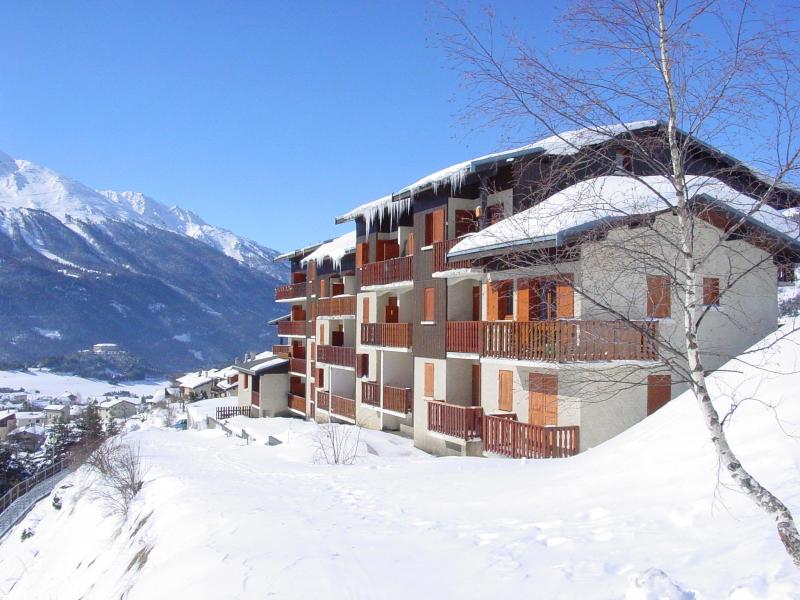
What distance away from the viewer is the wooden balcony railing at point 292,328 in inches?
1713

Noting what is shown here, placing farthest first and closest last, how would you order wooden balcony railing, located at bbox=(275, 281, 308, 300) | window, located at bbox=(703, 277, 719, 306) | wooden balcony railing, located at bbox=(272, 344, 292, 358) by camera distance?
wooden balcony railing, located at bbox=(272, 344, 292, 358) < wooden balcony railing, located at bbox=(275, 281, 308, 300) < window, located at bbox=(703, 277, 719, 306)

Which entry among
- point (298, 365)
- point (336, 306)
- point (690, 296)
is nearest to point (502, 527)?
point (690, 296)

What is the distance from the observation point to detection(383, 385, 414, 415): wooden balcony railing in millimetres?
25594

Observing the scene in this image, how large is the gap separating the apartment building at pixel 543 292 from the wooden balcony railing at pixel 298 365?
8.64 m

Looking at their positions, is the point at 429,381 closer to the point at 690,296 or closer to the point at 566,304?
the point at 566,304

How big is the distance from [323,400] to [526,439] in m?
20.9

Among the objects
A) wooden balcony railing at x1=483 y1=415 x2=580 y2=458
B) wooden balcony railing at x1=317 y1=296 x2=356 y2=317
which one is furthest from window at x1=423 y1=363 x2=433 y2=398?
wooden balcony railing at x1=317 y1=296 x2=356 y2=317

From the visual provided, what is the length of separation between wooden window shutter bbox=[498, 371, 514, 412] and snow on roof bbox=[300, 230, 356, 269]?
54.4 feet

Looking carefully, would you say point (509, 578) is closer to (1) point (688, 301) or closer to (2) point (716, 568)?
(2) point (716, 568)

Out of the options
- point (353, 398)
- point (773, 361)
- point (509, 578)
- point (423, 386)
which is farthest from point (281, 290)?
point (509, 578)

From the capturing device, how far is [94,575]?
16.1m

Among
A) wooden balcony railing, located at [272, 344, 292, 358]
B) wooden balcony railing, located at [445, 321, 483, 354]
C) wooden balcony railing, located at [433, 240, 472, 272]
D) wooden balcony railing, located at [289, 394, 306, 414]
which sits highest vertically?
wooden balcony railing, located at [433, 240, 472, 272]

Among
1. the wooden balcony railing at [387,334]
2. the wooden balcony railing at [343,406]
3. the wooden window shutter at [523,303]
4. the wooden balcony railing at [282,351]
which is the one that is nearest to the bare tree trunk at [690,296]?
the wooden window shutter at [523,303]

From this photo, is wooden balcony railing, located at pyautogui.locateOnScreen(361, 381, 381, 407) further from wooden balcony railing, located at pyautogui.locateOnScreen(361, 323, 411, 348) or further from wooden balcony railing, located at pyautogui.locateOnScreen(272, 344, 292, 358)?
wooden balcony railing, located at pyautogui.locateOnScreen(272, 344, 292, 358)
